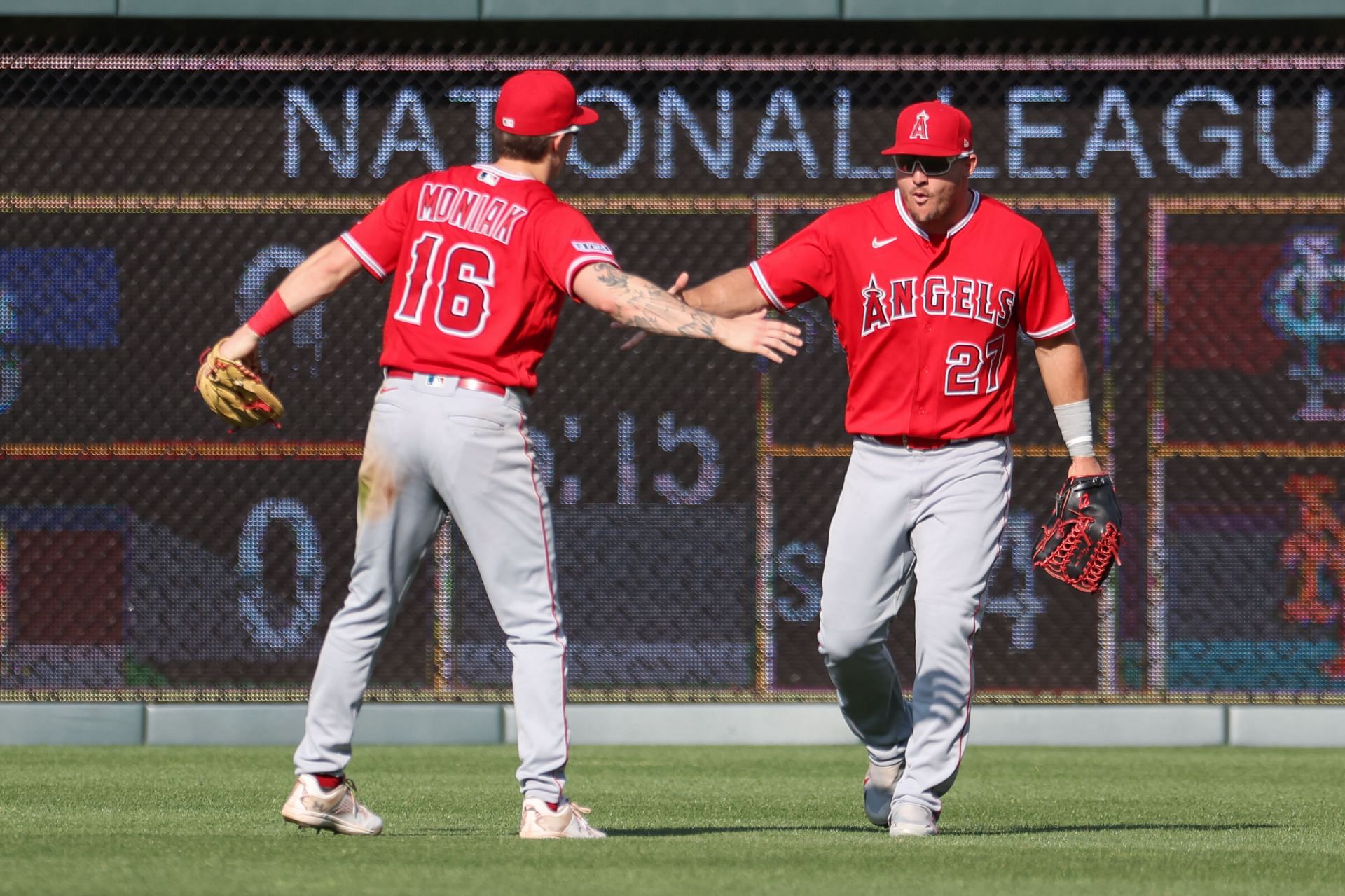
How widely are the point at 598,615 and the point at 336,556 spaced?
1068 millimetres

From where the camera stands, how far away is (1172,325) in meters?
8.16

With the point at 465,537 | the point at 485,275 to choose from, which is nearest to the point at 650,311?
the point at 485,275

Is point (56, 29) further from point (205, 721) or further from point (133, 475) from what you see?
point (205, 721)

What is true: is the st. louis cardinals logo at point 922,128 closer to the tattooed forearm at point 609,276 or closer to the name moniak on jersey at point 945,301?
the name moniak on jersey at point 945,301

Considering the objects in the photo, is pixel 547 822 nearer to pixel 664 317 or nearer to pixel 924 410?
pixel 664 317

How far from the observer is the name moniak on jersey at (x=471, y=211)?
456 centimetres

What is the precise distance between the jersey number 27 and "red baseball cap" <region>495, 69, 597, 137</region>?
A: 296mm

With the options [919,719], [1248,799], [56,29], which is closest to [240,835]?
[919,719]

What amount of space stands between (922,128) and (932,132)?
3cm

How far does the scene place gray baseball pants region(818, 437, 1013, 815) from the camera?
16.3ft

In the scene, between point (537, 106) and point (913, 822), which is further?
point (913, 822)

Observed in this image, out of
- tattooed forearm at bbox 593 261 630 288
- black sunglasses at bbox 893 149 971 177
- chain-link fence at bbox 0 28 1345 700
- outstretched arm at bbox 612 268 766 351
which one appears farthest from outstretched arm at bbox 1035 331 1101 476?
chain-link fence at bbox 0 28 1345 700

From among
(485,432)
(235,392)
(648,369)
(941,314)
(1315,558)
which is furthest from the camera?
(648,369)

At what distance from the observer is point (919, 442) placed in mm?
5066
